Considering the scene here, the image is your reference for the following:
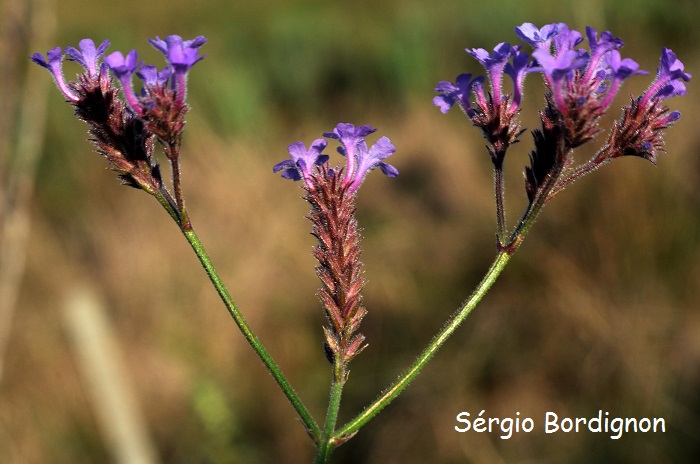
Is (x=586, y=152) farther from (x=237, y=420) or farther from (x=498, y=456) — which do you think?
(x=237, y=420)

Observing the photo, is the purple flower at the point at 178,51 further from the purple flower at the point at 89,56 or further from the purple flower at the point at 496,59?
the purple flower at the point at 496,59

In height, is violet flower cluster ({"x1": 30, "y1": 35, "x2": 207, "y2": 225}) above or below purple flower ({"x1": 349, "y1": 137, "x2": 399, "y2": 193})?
above

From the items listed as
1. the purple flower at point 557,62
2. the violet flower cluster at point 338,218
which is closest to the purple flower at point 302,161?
the violet flower cluster at point 338,218

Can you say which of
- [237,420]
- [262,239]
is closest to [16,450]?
[237,420]

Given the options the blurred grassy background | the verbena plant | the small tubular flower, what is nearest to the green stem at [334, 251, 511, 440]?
the verbena plant

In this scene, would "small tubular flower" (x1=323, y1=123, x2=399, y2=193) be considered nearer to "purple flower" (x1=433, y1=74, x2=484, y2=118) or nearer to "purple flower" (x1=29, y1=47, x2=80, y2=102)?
"purple flower" (x1=433, y1=74, x2=484, y2=118)

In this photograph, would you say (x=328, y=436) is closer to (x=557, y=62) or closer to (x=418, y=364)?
(x=418, y=364)
